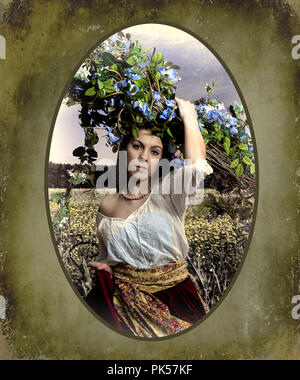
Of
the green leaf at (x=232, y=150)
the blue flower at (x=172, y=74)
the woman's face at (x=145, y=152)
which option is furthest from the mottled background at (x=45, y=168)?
the woman's face at (x=145, y=152)

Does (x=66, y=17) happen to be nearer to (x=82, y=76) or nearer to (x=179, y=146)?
(x=82, y=76)

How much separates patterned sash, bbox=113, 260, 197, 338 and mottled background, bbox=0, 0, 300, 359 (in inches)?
5.8

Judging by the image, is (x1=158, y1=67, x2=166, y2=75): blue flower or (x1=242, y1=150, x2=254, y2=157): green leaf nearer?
(x1=158, y1=67, x2=166, y2=75): blue flower

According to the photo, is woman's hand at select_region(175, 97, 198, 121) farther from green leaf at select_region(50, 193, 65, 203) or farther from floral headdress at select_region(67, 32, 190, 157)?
green leaf at select_region(50, 193, 65, 203)

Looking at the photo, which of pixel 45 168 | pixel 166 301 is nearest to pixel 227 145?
pixel 166 301

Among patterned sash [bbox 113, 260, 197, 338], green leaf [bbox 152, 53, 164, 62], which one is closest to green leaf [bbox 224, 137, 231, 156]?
green leaf [bbox 152, 53, 164, 62]

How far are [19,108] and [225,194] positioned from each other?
1494mm

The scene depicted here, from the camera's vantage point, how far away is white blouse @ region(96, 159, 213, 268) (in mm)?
3512

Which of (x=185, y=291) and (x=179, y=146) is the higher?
(x=179, y=146)

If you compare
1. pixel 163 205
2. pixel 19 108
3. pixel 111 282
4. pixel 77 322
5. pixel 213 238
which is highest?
pixel 19 108

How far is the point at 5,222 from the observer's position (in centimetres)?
360

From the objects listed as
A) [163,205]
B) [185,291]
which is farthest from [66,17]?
[185,291]

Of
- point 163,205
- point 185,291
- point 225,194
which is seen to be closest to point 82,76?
point 163,205

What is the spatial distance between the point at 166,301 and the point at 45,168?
1184mm
